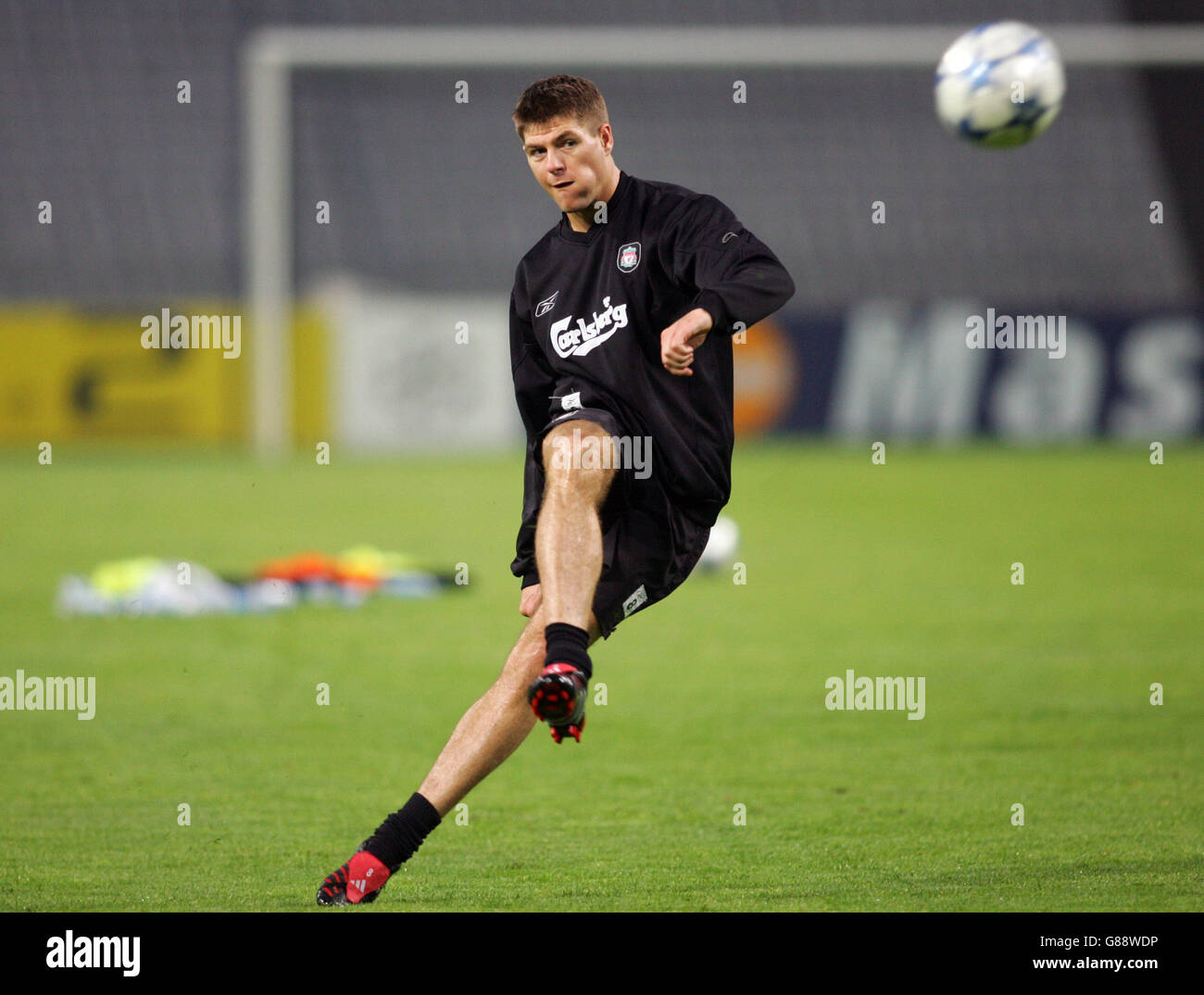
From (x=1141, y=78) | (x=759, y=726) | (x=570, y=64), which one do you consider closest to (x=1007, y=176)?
(x=1141, y=78)

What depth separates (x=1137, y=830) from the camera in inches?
229

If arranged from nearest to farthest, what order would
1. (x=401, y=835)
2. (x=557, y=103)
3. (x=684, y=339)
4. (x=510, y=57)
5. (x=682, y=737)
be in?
1. (x=684, y=339)
2. (x=401, y=835)
3. (x=557, y=103)
4. (x=682, y=737)
5. (x=510, y=57)

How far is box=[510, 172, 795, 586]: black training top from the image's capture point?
5074 millimetres

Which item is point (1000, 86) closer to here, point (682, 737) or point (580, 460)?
point (682, 737)

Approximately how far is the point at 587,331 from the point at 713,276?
0.42 m

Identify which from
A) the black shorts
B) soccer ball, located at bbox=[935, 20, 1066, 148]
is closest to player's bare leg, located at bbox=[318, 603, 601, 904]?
the black shorts

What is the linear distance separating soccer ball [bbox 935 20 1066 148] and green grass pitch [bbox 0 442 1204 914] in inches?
101

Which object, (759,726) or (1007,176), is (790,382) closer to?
(1007,176)

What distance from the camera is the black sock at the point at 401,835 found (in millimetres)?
4828

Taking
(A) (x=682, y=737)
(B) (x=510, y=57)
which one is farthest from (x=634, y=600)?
(B) (x=510, y=57)

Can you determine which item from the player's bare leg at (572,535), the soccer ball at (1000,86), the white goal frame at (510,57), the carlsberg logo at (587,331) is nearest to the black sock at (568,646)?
the player's bare leg at (572,535)

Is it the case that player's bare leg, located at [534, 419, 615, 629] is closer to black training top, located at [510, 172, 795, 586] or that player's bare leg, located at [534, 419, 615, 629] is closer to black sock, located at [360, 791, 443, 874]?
black training top, located at [510, 172, 795, 586]

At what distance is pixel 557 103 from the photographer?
4.96 m
